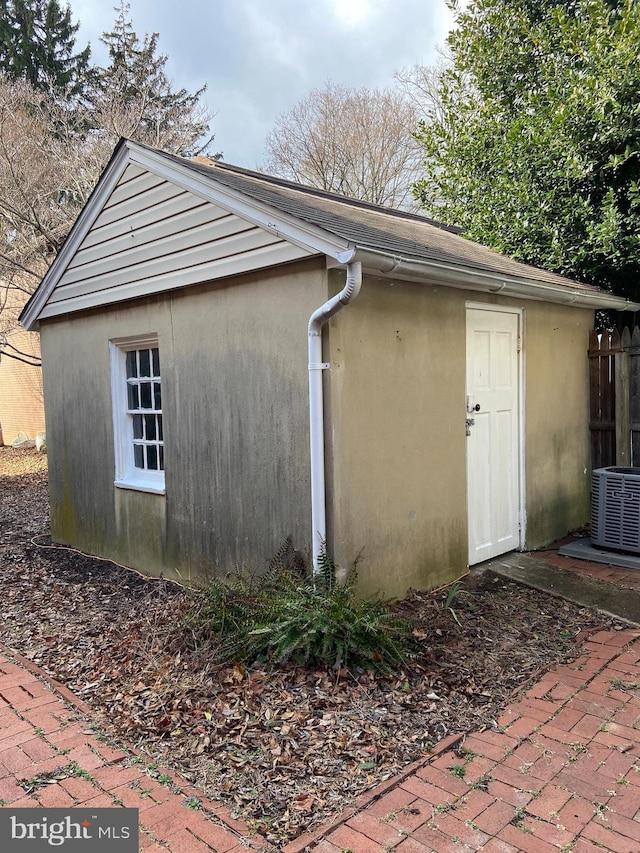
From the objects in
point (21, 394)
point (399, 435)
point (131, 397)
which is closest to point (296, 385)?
point (399, 435)

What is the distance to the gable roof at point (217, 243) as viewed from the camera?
402 centimetres

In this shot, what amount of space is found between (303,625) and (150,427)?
318 centimetres

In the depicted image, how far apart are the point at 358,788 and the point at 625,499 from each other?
12.9 feet

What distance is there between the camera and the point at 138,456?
6234mm

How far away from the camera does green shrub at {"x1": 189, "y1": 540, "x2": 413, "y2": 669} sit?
3459mm

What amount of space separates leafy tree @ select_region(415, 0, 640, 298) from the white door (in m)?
2.15

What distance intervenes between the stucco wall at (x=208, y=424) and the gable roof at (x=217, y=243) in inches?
7.4

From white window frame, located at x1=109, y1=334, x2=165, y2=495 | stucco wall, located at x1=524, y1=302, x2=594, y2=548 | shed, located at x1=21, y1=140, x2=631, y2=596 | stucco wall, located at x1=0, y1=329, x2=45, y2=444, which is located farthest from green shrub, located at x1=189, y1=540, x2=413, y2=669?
stucco wall, located at x1=0, y1=329, x2=45, y2=444

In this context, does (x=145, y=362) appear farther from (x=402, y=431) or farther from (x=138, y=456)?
(x=402, y=431)

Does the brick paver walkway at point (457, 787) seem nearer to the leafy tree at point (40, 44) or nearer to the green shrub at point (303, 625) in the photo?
the green shrub at point (303, 625)

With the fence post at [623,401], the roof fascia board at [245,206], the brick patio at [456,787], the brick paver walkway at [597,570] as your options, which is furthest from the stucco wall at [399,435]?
the fence post at [623,401]

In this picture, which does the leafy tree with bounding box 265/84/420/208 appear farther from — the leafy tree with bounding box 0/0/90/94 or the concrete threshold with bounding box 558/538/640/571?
the concrete threshold with bounding box 558/538/640/571

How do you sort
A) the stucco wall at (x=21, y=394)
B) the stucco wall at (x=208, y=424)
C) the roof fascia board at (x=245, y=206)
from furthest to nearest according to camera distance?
the stucco wall at (x=21, y=394) → the stucco wall at (x=208, y=424) → the roof fascia board at (x=245, y=206)

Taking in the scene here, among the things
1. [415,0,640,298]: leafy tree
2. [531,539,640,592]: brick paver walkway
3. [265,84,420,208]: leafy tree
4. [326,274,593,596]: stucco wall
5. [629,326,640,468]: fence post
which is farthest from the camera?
[265,84,420,208]: leafy tree
